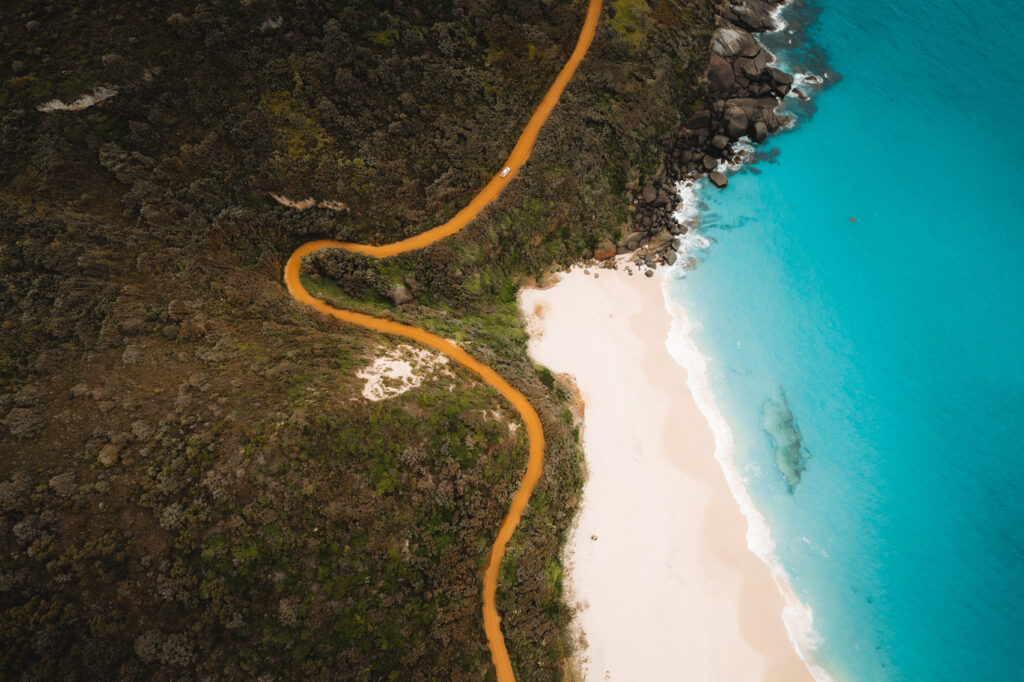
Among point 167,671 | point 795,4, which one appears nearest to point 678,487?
point 167,671

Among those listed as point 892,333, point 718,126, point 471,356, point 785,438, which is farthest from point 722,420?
point 718,126

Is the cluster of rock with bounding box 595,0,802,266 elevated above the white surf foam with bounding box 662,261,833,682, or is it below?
above

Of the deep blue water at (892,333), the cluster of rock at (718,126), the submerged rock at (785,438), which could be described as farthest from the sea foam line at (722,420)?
the submerged rock at (785,438)

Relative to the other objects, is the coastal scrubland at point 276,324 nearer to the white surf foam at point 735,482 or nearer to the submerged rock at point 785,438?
the white surf foam at point 735,482

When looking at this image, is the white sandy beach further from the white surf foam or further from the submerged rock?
the submerged rock

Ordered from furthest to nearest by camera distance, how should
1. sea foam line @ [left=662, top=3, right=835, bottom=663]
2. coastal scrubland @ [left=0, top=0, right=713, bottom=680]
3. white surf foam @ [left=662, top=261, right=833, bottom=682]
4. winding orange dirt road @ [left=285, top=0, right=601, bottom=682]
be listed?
1. sea foam line @ [left=662, top=3, right=835, bottom=663]
2. white surf foam @ [left=662, top=261, right=833, bottom=682]
3. winding orange dirt road @ [left=285, top=0, right=601, bottom=682]
4. coastal scrubland @ [left=0, top=0, right=713, bottom=680]

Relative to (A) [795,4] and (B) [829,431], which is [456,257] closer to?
(B) [829,431]

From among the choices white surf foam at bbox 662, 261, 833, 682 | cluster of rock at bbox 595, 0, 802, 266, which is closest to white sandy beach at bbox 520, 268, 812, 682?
white surf foam at bbox 662, 261, 833, 682
